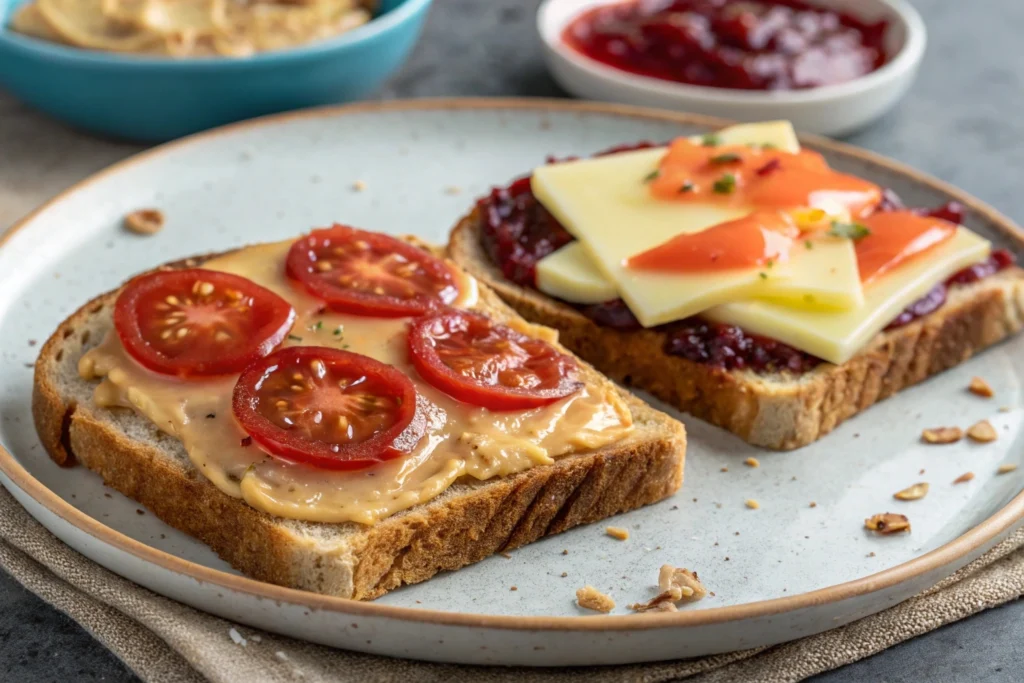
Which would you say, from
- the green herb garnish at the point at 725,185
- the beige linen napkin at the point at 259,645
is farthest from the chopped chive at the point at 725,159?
the beige linen napkin at the point at 259,645

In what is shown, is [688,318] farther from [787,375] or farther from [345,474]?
[345,474]

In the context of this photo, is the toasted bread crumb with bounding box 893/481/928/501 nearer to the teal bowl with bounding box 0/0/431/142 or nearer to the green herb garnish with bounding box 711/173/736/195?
the green herb garnish with bounding box 711/173/736/195

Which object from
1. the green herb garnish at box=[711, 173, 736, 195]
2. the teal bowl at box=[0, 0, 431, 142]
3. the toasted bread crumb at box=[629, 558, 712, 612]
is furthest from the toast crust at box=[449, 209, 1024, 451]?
the teal bowl at box=[0, 0, 431, 142]

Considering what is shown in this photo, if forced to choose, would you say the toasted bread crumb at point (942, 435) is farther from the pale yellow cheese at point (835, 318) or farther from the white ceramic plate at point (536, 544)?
the pale yellow cheese at point (835, 318)

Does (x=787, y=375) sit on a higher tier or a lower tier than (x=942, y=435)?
higher

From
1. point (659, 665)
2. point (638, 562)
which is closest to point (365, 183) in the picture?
point (638, 562)

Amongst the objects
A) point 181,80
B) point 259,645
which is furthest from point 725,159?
point 259,645
